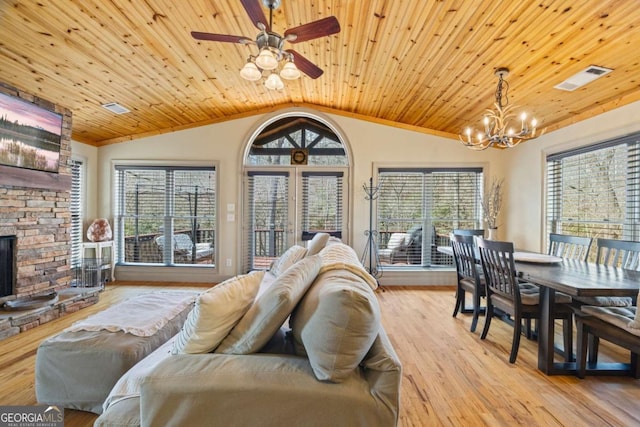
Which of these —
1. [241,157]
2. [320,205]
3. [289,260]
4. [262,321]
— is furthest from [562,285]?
[241,157]

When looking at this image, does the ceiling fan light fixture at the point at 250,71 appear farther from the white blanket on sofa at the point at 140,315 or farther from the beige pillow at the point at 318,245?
the white blanket on sofa at the point at 140,315

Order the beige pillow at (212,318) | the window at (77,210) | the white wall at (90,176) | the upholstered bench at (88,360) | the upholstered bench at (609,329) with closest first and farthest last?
the beige pillow at (212,318) < the upholstered bench at (88,360) < the upholstered bench at (609,329) < the window at (77,210) < the white wall at (90,176)

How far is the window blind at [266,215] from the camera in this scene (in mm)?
5402

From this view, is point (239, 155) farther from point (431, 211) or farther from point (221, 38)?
point (431, 211)

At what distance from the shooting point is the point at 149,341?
191cm

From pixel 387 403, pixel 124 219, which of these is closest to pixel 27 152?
pixel 124 219

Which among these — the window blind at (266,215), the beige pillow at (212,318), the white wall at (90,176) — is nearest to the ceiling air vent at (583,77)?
the beige pillow at (212,318)

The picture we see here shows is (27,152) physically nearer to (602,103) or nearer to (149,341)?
(149,341)

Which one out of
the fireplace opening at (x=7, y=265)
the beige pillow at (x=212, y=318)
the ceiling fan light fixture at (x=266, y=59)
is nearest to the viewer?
the beige pillow at (x=212, y=318)

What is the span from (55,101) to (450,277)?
6190mm

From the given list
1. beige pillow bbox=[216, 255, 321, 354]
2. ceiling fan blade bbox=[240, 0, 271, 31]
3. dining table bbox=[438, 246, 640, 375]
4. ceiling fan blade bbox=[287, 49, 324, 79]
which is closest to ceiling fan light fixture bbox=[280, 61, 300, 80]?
ceiling fan blade bbox=[287, 49, 324, 79]

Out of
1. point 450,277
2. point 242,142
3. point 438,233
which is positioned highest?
point 242,142

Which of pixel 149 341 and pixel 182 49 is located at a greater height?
pixel 182 49

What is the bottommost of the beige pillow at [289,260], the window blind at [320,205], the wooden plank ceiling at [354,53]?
the beige pillow at [289,260]
